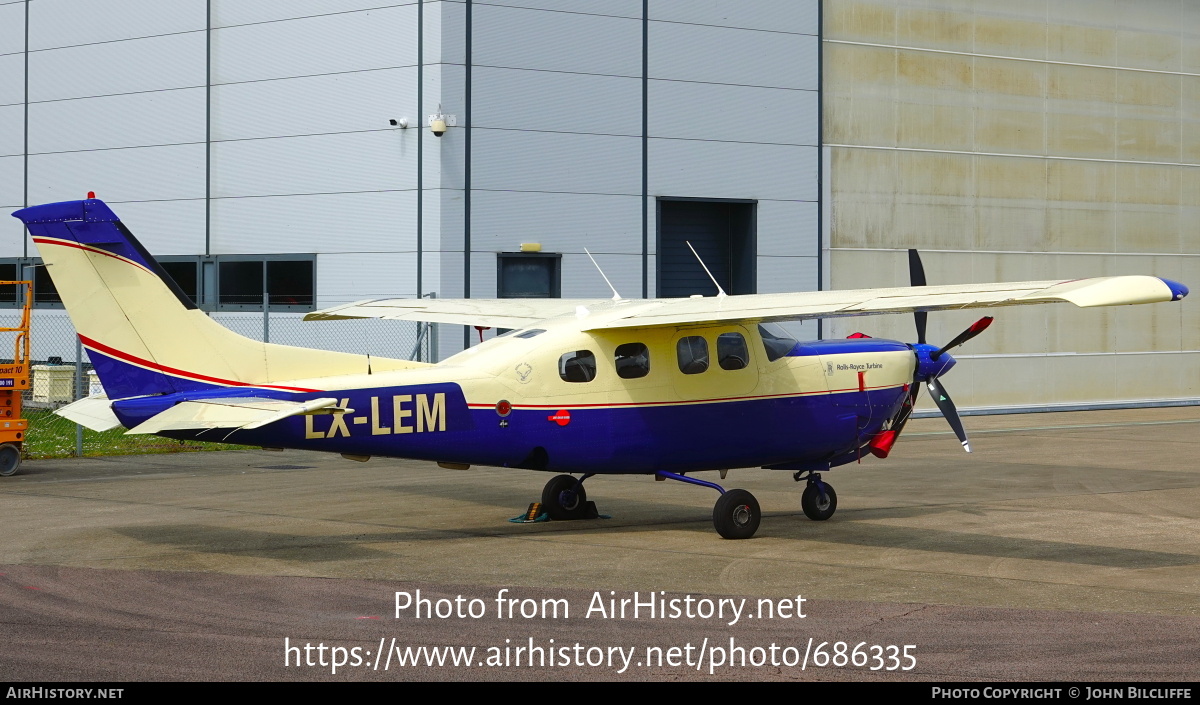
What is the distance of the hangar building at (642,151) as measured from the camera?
84.3 feet

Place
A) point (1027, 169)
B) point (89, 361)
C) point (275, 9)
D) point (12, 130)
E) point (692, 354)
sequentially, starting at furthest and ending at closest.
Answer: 1. point (1027, 169)
2. point (12, 130)
3. point (275, 9)
4. point (89, 361)
5. point (692, 354)

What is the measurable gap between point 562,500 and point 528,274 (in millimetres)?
12422

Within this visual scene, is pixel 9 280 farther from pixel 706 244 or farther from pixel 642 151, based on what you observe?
pixel 706 244

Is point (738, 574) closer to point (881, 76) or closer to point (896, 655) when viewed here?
point (896, 655)

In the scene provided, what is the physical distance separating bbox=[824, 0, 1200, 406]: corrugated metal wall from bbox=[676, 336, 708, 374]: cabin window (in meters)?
16.3

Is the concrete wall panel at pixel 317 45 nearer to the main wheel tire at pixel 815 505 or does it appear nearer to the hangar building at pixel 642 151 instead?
the hangar building at pixel 642 151

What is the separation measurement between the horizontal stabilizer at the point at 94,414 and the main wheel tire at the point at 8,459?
23.2 ft

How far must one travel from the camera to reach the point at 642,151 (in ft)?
89.8

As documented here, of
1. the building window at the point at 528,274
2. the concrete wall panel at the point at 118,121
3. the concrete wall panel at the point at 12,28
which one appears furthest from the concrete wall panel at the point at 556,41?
the concrete wall panel at the point at 12,28

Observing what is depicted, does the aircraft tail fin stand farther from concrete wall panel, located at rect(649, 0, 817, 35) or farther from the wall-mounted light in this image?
concrete wall panel, located at rect(649, 0, 817, 35)

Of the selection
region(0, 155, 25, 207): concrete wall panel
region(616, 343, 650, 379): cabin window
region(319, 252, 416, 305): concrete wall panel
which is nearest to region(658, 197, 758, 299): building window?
region(319, 252, 416, 305): concrete wall panel

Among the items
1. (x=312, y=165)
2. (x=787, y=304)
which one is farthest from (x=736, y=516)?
(x=312, y=165)

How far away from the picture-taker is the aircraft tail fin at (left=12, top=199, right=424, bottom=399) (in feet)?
38.4
